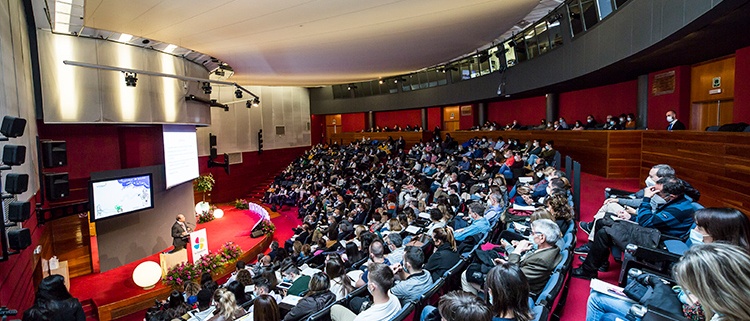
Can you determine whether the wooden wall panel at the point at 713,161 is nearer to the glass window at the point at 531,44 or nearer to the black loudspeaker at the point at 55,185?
the glass window at the point at 531,44

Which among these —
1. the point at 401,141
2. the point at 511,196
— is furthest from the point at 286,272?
the point at 401,141

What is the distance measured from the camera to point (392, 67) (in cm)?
1628

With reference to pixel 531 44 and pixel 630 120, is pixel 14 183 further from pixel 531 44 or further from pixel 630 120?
pixel 630 120

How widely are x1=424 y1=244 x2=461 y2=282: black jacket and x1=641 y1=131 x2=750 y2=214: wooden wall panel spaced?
422cm

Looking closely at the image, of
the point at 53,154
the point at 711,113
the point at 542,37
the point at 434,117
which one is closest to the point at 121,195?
the point at 53,154

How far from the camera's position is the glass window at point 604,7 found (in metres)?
7.57

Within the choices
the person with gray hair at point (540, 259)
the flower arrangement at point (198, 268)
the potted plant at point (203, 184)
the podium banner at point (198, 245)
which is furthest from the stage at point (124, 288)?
the person with gray hair at point (540, 259)

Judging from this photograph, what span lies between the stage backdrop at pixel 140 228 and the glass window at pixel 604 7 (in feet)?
37.6

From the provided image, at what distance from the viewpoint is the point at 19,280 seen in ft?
15.8

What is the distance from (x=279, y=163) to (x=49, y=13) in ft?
50.3

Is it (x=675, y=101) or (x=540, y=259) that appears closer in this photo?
(x=540, y=259)

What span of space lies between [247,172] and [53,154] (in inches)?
565

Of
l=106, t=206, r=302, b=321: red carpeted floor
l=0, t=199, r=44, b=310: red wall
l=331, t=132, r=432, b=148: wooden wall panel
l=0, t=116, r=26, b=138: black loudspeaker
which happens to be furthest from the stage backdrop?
l=331, t=132, r=432, b=148: wooden wall panel

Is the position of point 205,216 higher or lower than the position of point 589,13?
lower
